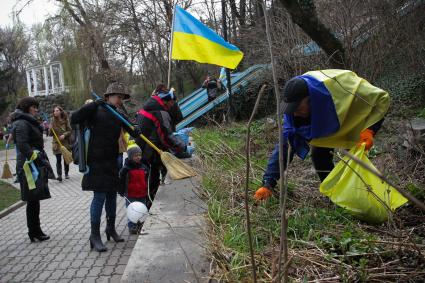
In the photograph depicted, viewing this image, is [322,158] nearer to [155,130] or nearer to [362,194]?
[362,194]

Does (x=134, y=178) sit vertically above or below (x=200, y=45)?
below

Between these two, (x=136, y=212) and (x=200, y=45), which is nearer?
(x=136, y=212)

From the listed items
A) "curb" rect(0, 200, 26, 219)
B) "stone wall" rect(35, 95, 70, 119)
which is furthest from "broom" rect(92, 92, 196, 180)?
"stone wall" rect(35, 95, 70, 119)

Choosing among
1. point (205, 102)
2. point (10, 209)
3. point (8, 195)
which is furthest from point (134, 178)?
point (205, 102)

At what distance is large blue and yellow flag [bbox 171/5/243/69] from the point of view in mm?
5902

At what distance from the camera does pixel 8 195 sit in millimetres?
8016

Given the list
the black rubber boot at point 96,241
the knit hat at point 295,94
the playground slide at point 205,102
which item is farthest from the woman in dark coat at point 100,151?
the playground slide at point 205,102

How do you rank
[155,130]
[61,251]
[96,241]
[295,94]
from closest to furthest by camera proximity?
[295,94], [96,241], [61,251], [155,130]

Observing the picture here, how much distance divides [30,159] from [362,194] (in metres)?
3.86

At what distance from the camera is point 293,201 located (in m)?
3.55

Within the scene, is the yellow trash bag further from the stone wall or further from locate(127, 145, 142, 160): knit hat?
the stone wall

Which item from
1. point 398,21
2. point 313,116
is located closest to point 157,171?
point 313,116

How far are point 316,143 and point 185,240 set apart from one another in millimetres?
1409

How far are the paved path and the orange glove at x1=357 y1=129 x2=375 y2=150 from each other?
2609 mm
